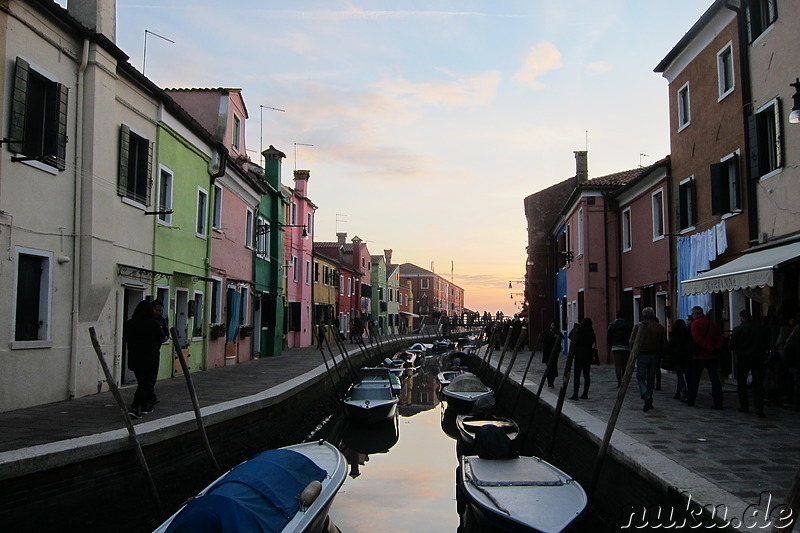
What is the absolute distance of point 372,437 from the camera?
48.4 ft

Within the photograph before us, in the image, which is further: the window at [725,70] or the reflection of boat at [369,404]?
the reflection of boat at [369,404]

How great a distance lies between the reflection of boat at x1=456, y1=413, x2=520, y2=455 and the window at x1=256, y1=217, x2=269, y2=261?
14.0 metres

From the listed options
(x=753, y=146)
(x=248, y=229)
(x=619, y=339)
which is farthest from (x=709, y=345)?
(x=248, y=229)

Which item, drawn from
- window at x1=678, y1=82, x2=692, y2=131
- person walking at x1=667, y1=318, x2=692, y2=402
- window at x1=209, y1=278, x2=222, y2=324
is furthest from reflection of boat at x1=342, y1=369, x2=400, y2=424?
window at x1=678, y1=82, x2=692, y2=131

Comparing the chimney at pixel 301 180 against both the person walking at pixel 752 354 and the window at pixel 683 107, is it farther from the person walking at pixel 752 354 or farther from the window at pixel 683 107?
the person walking at pixel 752 354

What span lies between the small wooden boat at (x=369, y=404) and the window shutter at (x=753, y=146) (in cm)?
902

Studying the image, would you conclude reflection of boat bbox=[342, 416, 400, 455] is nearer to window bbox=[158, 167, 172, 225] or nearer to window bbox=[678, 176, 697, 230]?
window bbox=[158, 167, 172, 225]

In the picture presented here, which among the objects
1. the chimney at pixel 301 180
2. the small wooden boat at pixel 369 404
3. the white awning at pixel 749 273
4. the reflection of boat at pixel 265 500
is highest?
the chimney at pixel 301 180

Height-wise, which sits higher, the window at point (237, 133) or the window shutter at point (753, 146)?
the window at point (237, 133)

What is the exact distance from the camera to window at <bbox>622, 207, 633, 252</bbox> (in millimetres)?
20406

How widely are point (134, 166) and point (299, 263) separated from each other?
66.2 feet

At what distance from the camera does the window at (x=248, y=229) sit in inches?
884

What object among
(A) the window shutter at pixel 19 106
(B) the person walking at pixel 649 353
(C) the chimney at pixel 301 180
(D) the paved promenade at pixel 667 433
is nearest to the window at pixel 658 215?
(D) the paved promenade at pixel 667 433

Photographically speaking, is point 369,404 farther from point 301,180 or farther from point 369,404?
point 301,180
